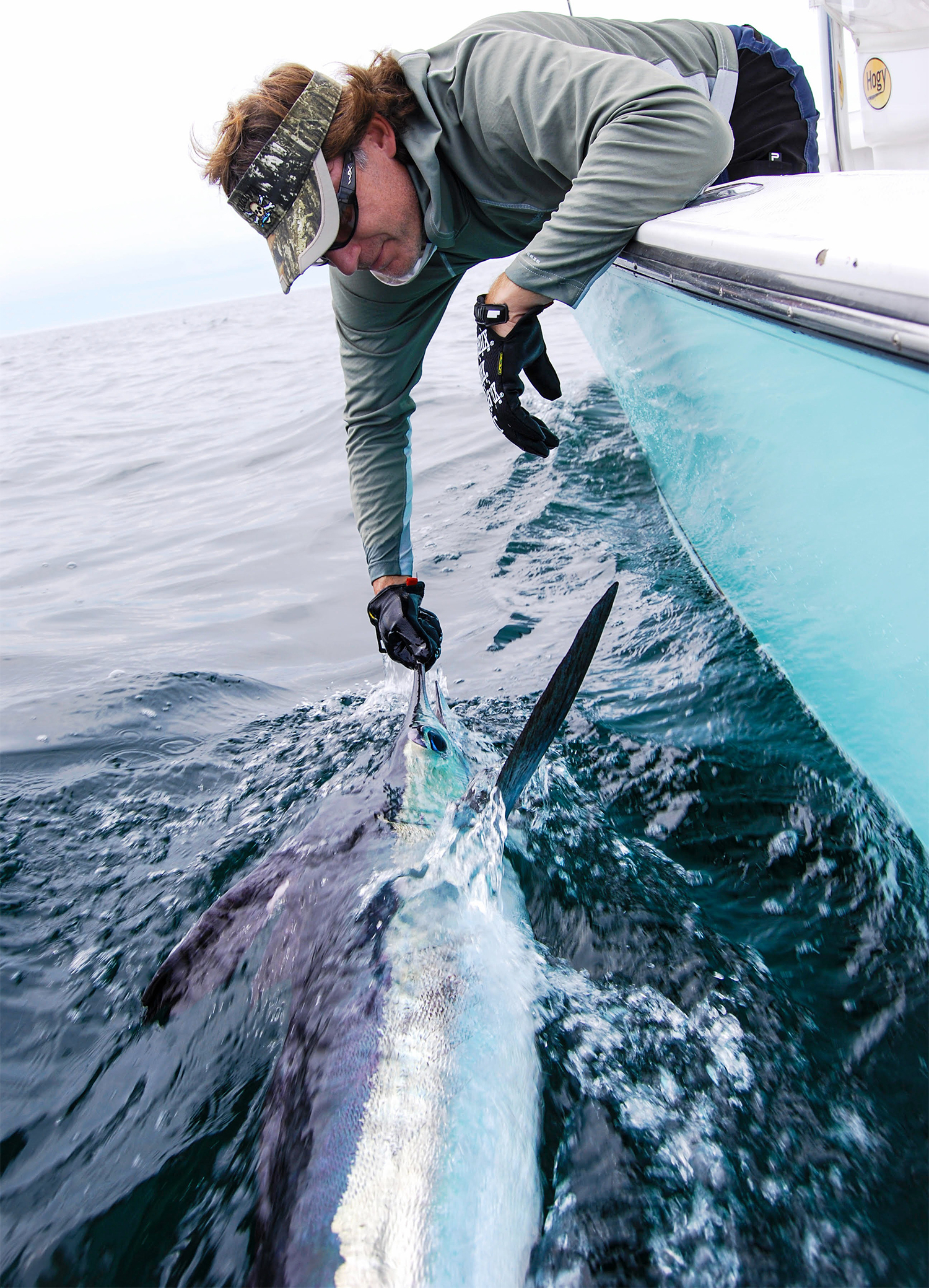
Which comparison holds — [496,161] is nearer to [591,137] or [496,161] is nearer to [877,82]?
[591,137]

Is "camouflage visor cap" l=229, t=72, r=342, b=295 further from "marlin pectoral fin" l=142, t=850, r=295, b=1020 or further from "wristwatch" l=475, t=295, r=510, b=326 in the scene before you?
"marlin pectoral fin" l=142, t=850, r=295, b=1020

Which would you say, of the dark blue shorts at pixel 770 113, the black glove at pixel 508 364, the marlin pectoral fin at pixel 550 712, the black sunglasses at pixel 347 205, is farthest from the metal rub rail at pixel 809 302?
the dark blue shorts at pixel 770 113

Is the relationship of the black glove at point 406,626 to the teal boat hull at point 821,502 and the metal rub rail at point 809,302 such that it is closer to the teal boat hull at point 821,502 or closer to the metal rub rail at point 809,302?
the teal boat hull at point 821,502

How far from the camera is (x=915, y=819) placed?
159 cm

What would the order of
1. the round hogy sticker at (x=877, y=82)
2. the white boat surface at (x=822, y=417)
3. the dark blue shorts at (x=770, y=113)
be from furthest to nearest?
1. the round hogy sticker at (x=877, y=82)
2. the dark blue shorts at (x=770, y=113)
3. the white boat surface at (x=822, y=417)

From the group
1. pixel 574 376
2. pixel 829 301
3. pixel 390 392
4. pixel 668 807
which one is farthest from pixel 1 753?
pixel 574 376

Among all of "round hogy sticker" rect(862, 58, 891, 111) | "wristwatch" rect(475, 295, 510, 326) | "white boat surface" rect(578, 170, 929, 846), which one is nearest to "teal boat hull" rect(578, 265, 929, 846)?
"white boat surface" rect(578, 170, 929, 846)

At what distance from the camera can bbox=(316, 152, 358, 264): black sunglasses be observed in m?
1.98

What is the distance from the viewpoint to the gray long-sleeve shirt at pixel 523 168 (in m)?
1.83

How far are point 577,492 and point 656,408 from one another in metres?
1.22

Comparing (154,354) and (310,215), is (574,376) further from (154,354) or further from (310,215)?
(154,354)

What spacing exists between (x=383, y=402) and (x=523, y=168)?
0.77 meters

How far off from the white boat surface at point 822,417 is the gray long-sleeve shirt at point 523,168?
16 centimetres

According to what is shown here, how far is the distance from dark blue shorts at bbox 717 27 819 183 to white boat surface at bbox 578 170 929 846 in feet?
1.96
